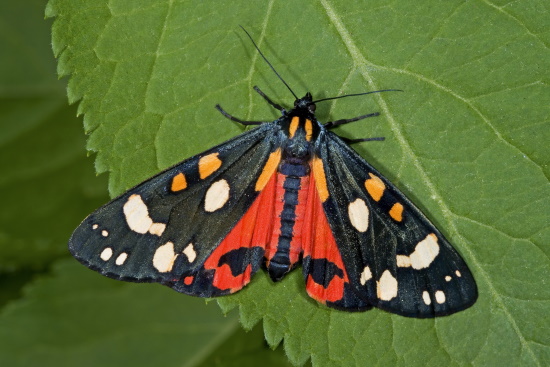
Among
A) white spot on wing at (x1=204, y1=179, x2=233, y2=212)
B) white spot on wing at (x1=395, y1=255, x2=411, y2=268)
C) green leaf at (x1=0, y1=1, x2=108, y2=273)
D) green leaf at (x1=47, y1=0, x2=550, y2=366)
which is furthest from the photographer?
green leaf at (x1=0, y1=1, x2=108, y2=273)

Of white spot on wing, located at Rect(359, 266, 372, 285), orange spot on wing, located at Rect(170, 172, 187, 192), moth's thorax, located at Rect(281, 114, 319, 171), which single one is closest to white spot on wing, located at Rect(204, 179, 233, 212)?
orange spot on wing, located at Rect(170, 172, 187, 192)

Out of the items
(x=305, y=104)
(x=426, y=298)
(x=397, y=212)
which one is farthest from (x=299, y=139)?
(x=426, y=298)

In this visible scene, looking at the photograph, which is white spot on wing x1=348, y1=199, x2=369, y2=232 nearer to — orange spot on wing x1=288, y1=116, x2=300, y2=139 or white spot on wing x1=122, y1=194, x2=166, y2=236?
orange spot on wing x1=288, y1=116, x2=300, y2=139

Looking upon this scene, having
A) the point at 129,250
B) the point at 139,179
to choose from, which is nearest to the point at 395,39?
the point at 139,179

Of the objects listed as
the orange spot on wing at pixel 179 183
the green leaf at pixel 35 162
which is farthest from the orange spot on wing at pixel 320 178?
the green leaf at pixel 35 162

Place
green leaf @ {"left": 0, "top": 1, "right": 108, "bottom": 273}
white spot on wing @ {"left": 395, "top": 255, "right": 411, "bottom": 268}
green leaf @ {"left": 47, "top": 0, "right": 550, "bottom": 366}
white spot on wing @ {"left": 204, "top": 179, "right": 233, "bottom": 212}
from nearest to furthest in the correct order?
Answer: 1. green leaf @ {"left": 47, "top": 0, "right": 550, "bottom": 366}
2. white spot on wing @ {"left": 395, "top": 255, "right": 411, "bottom": 268}
3. white spot on wing @ {"left": 204, "top": 179, "right": 233, "bottom": 212}
4. green leaf @ {"left": 0, "top": 1, "right": 108, "bottom": 273}

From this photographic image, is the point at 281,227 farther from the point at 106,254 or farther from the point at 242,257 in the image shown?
the point at 106,254
